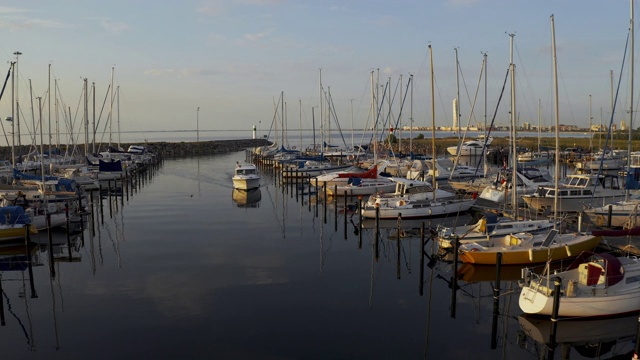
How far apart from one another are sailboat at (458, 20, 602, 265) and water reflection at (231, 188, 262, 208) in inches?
857

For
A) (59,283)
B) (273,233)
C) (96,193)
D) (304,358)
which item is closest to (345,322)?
(304,358)

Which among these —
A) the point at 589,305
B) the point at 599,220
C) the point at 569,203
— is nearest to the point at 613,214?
the point at 599,220

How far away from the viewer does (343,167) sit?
56.0m

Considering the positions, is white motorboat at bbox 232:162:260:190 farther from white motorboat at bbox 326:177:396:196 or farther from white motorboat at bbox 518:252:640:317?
white motorboat at bbox 518:252:640:317

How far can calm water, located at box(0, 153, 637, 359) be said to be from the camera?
1541 centimetres

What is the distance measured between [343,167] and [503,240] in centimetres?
3363

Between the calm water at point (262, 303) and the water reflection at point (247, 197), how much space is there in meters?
10.4

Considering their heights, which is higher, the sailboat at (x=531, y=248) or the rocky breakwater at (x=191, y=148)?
the rocky breakwater at (x=191, y=148)

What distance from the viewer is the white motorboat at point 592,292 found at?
16453mm

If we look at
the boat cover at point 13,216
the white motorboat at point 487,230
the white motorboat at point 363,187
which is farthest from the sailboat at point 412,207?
the boat cover at point 13,216

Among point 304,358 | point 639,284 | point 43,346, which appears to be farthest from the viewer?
point 639,284

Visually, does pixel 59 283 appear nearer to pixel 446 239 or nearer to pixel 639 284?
pixel 446 239

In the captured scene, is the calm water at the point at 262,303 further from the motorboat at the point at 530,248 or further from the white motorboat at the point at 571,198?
the white motorboat at the point at 571,198

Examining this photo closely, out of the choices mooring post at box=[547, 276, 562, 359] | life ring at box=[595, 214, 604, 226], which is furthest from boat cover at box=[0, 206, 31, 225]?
life ring at box=[595, 214, 604, 226]
